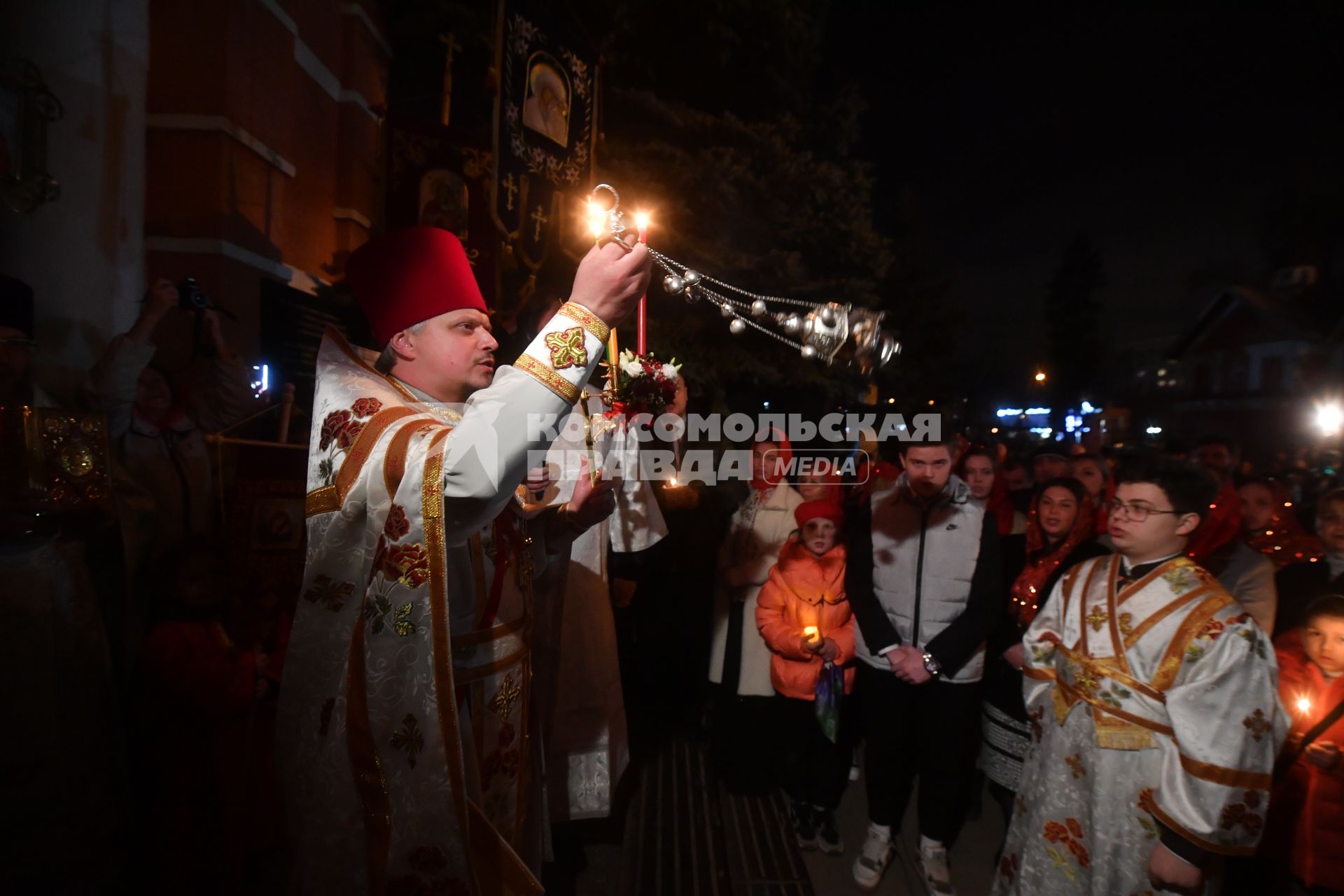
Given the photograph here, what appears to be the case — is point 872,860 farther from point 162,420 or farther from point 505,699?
point 162,420

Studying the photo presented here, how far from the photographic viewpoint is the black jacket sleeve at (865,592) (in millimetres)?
3566

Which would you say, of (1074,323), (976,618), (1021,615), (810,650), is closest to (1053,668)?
(976,618)

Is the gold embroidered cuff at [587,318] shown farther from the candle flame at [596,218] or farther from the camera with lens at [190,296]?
the camera with lens at [190,296]

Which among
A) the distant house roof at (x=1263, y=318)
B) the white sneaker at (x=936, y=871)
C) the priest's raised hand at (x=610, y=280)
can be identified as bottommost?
the white sneaker at (x=936, y=871)

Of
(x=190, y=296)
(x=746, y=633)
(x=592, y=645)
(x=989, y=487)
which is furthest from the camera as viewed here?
(x=989, y=487)

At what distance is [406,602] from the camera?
1505 millimetres

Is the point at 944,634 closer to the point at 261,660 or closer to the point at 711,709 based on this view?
the point at 711,709

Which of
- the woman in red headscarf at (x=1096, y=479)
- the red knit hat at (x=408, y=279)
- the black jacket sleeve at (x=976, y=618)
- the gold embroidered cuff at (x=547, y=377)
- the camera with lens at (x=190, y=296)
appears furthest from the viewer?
the woman in red headscarf at (x=1096, y=479)

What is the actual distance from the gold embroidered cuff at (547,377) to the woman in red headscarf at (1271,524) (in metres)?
5.01

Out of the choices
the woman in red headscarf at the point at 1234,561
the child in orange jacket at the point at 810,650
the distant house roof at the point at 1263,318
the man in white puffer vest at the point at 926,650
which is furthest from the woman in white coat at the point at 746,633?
the distant house roof at the point at 1263,318

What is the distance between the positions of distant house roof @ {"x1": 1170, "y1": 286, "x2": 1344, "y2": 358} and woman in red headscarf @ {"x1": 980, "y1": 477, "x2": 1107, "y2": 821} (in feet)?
105

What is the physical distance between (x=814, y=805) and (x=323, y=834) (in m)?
3.07

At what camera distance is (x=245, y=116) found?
5340 millimetres

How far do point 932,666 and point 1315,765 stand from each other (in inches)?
58.8
